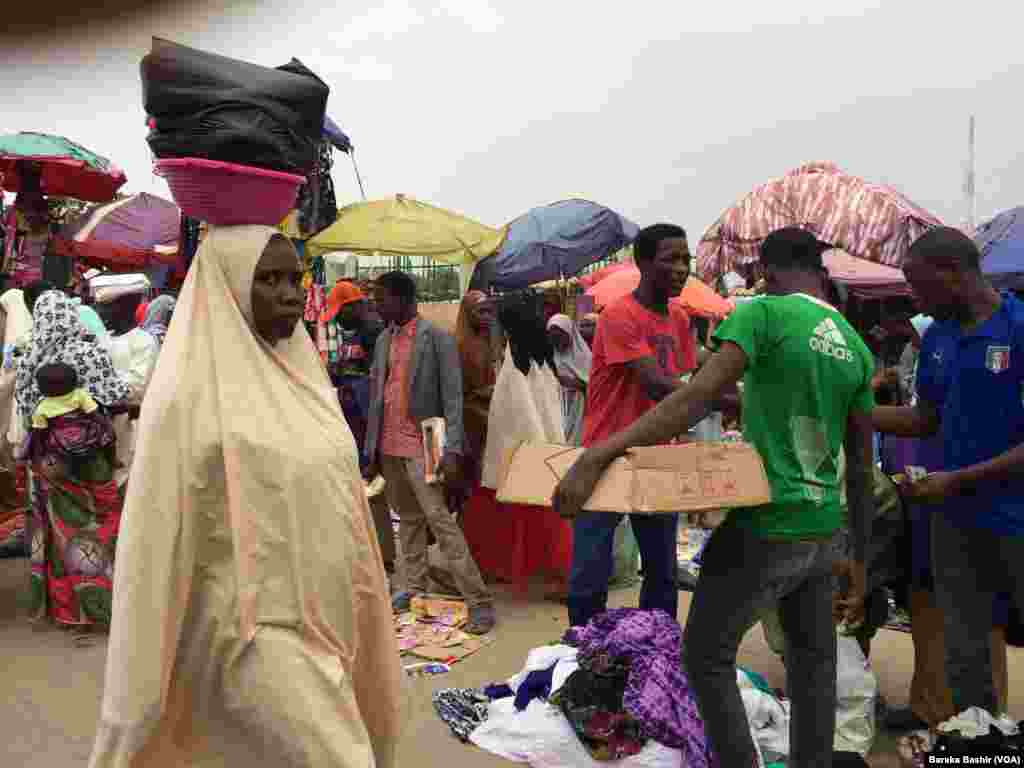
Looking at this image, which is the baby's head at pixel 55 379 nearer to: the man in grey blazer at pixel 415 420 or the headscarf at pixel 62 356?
the headscarf at pixel 62 356

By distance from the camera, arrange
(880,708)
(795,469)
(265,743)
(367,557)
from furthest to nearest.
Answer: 1. (880,708)
2. (795,469)
3. (367,557)
4. (265,743)

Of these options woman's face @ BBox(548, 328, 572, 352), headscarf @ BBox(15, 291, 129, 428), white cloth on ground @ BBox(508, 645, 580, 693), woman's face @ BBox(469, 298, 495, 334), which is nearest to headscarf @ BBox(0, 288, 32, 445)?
headscarf @ BBox(15, 291, 129, 428)

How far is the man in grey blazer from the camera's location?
5883 millimetres

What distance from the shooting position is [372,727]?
9.33ft

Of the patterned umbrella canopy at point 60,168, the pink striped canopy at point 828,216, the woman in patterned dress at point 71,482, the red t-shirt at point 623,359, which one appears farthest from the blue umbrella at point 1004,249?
the patterned umbrella canopy at point 60,168

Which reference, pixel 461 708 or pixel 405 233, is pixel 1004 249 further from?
pixel 461 708

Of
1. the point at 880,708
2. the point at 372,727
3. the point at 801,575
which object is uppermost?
the point at 801,575

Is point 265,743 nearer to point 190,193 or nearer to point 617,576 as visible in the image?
point 190,193

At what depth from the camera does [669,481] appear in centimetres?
276

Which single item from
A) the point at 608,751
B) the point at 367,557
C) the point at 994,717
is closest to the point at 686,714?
the point at 608,751

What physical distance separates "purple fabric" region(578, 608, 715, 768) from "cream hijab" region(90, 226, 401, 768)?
5.16 ft

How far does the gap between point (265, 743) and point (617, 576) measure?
4482mm

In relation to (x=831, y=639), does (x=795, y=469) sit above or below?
above

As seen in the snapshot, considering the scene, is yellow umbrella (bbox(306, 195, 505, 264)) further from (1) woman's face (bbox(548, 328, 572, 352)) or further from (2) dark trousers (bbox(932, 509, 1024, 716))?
(2) dark trousers (bbox(932, 509, 1024, 716))
